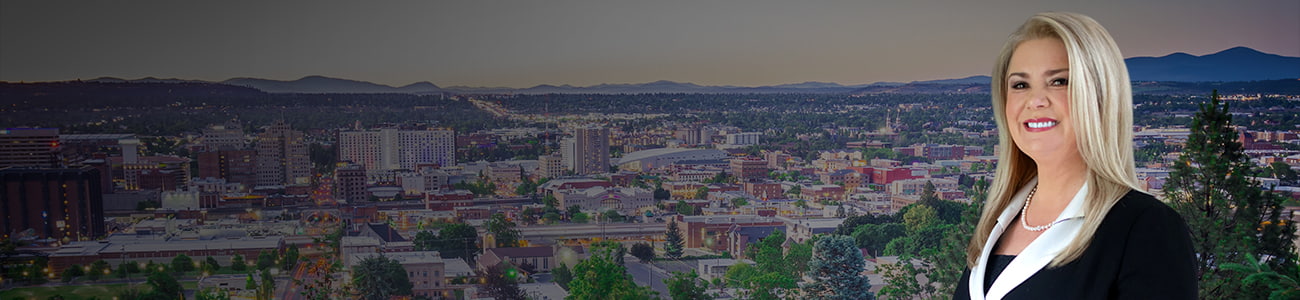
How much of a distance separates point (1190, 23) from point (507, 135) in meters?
5.75

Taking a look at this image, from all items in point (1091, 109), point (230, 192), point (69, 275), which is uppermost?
point (1091, 109)

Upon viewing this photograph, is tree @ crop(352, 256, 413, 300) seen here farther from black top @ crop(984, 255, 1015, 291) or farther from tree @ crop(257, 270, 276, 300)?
black top @ crop(984, 255, 1015, 291)

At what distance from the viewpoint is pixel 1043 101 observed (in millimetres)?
665

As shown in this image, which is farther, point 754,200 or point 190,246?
point 754,200

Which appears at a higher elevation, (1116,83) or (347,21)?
(347,21)

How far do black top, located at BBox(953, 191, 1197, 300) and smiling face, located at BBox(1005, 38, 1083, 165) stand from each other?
69 mm

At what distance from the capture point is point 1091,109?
62 centimetres

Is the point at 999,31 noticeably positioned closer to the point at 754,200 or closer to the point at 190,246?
the point at 754,200

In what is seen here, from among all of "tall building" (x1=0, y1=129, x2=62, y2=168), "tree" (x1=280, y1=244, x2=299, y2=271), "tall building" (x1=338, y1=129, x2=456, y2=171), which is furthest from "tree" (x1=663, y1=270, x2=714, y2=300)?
"tall building" (x1=0, y1=129, x2=62, y2=168)

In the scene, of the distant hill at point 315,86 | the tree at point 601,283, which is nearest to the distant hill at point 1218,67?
the tree at point 601,283

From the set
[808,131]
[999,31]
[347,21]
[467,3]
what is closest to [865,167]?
Answer: [808,131]

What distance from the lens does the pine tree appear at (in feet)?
13.0

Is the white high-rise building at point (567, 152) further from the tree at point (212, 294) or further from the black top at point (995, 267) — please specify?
the black top at point (995, 267)

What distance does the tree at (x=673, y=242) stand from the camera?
7277mm
